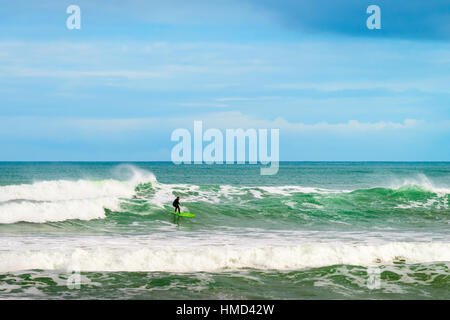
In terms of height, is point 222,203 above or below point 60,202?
below

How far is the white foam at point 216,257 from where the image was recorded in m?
14.8

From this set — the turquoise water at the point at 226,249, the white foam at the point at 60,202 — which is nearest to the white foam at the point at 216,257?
the turquoise water at the point at 226,249

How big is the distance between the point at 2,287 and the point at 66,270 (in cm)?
215

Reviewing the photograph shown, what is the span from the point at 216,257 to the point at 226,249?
92cm

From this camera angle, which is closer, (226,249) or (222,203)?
(226,249)

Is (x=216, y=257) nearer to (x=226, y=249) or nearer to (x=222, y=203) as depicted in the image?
(x=226, y=249)

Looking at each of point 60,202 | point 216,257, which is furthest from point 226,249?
point 60,202

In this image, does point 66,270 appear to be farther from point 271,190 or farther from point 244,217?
point 271,190

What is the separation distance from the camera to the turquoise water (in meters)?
12.6

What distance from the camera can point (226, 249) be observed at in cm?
1655

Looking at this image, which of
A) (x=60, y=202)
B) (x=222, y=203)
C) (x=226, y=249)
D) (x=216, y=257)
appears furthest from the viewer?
(x=222, y=203)

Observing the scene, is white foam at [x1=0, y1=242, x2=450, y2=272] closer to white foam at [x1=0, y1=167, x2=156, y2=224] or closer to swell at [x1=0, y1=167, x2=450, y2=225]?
white foam at [x1=0, y1=167, x2=156, y2=224]

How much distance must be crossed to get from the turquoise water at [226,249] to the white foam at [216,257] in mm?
33
